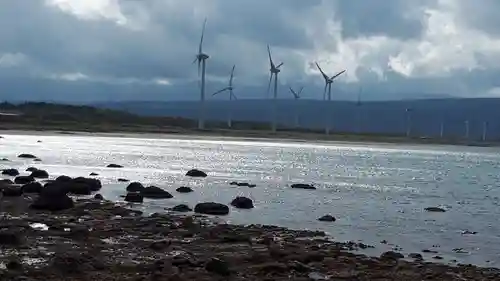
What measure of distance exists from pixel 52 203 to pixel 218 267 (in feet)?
49.6

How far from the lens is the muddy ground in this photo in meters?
21.7

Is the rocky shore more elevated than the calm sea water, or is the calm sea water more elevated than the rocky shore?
the rocky shore

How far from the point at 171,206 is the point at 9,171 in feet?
66.8

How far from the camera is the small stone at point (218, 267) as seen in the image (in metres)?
22.0

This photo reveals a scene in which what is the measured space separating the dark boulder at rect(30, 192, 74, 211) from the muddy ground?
4.63 ft

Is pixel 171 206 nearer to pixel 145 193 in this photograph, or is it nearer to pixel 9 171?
pixel 145 193

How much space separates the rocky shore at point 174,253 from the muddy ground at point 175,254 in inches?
1.0

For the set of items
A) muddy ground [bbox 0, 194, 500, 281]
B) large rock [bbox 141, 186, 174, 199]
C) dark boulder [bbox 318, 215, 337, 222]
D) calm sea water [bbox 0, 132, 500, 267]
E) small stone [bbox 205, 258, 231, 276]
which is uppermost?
small stone [bbox 205, 258, 231, 276]

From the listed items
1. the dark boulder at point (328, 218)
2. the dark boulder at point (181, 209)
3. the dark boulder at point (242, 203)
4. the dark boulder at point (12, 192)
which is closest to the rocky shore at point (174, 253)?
the dark boulder at point (181, 209)

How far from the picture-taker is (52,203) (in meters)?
35.2

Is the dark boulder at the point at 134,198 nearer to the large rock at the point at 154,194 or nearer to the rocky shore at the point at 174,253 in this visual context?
the large rock at the point at 154,194

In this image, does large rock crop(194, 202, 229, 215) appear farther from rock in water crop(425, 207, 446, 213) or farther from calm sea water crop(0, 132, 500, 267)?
rock in water crop(425, 207, 446, 213)

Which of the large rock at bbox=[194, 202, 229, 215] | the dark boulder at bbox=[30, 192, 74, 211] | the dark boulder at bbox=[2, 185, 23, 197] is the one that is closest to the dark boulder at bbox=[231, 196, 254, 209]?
the large rock at bbox=[194, 202, 229, 215]

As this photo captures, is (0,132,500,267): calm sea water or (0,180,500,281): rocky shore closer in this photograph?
(0,180,500,281): rocky shore
